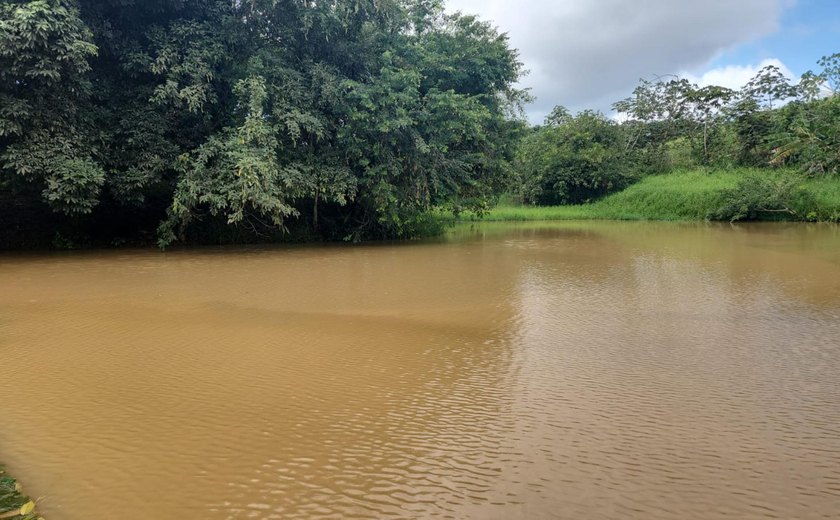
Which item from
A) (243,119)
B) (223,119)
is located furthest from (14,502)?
(223,119)

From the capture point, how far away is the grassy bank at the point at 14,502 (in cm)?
218

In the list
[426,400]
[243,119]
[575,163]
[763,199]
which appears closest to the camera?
[426,400]

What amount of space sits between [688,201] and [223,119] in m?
19.3

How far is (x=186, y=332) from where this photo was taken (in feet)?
17.3

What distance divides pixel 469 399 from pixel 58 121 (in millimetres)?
10431

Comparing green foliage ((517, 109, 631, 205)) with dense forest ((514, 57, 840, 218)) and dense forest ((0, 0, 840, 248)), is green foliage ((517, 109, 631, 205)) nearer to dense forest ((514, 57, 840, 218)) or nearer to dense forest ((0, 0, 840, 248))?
dense forest ((514, 57, 840, 218))

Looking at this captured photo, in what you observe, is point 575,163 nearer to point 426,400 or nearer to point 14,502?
point 426,400

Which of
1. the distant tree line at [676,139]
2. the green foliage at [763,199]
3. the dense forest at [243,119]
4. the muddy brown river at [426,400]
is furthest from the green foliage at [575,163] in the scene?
the muddy brown river at [426,400]

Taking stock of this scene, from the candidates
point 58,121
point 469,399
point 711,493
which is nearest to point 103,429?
point 469,399

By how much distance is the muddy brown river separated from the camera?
2389 millimetres

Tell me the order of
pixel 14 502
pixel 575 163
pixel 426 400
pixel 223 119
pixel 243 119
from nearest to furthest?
pixel 14 502
pixel 426 400
pixel 243 119
pixel 223 119
pixel 575 163

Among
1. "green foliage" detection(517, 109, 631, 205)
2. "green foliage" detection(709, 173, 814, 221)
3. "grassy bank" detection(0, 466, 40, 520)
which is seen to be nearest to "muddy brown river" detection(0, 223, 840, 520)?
"grassy bank" detection(0, 466, 40, 520)

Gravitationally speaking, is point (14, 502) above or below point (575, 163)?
below

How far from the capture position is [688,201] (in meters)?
23.8
